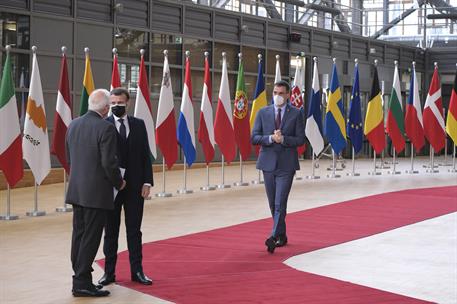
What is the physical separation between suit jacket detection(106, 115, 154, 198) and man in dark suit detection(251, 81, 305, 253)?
1922mm

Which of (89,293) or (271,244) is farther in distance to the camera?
(271,244)

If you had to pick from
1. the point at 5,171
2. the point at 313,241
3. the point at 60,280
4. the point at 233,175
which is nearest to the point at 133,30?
the point at 233,175

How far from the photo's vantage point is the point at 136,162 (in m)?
6.50

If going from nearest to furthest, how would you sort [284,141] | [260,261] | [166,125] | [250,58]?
[260,261]
[284,141]
[166,125]
[250,58]

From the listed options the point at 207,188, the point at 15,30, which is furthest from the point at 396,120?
the point at 15,30

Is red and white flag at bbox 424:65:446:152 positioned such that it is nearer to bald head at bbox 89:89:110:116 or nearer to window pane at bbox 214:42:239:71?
window pane at bbox 214:42:239:71

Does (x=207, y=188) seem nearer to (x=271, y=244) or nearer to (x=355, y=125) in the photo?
(x=355, y=125)

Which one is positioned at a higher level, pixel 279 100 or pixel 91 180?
pixel 279 100

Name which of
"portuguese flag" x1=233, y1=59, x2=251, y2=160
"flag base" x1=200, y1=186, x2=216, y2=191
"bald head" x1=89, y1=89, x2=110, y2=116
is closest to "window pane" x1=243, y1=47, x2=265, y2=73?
→ "portuguese flag" x1=233, y1=59, x2=251, y2=160

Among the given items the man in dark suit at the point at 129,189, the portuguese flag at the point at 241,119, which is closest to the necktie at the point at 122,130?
the man in dark suit at the point at 129,189

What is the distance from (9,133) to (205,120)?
474cm

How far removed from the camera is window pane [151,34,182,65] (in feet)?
63.7

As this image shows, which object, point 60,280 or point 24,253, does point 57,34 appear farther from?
point 60,280

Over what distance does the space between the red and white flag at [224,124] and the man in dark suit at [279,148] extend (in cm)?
647
